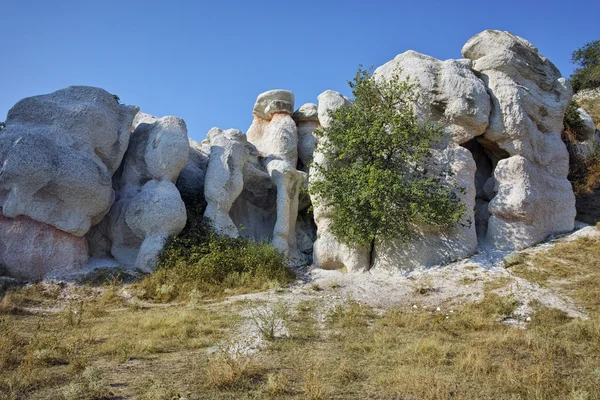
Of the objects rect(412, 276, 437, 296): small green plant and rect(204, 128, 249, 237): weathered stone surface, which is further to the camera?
rect(204, 128, 249, 237): weathered stone surface

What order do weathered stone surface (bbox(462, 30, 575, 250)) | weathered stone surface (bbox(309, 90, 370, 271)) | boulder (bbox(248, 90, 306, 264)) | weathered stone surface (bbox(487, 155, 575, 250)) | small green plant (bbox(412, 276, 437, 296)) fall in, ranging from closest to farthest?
small green plant (bbox(412, 276, 437, 296)) → weathered stone surface (bbox(309, 90, 370, 271)) → weathered stone surface (bbox(487, 155, 575, 250)) → weathered stone surface (bbox(462, 30, 575, 250)) → boulder (bbox(248, 90, 306, 264))

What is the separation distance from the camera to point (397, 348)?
21.0ft

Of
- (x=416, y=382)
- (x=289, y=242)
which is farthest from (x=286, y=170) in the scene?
(x=416, y=382)

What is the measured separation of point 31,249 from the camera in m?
10.5

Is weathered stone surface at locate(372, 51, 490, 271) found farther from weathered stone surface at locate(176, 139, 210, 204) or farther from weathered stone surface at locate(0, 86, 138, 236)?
weathered stone surface at locate(0, 86, 138, 236)

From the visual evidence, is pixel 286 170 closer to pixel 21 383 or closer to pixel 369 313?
pixel 369 313

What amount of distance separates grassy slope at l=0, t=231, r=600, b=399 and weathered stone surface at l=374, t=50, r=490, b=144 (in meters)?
5.23

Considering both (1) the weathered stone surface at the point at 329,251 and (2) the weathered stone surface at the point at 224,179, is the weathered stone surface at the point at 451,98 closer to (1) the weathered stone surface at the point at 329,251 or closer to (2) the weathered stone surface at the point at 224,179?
(1) the weathered stone surface at the point at 329,251

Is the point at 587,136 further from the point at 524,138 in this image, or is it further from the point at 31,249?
the point at 31,249

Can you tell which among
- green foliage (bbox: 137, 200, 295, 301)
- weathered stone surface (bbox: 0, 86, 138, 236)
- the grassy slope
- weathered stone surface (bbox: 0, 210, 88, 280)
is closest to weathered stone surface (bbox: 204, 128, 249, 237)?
green foliage (bbox: 137, 200, 295, 301)

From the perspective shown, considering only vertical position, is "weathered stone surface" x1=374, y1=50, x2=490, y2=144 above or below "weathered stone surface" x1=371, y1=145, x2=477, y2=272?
above

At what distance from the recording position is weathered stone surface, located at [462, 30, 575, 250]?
1232cm

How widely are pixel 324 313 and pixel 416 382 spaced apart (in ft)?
12.2

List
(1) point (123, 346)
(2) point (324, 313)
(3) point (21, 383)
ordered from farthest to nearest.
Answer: (2) point (324, 313) → (1) point (123, 346) → (3) point (21, 383)
